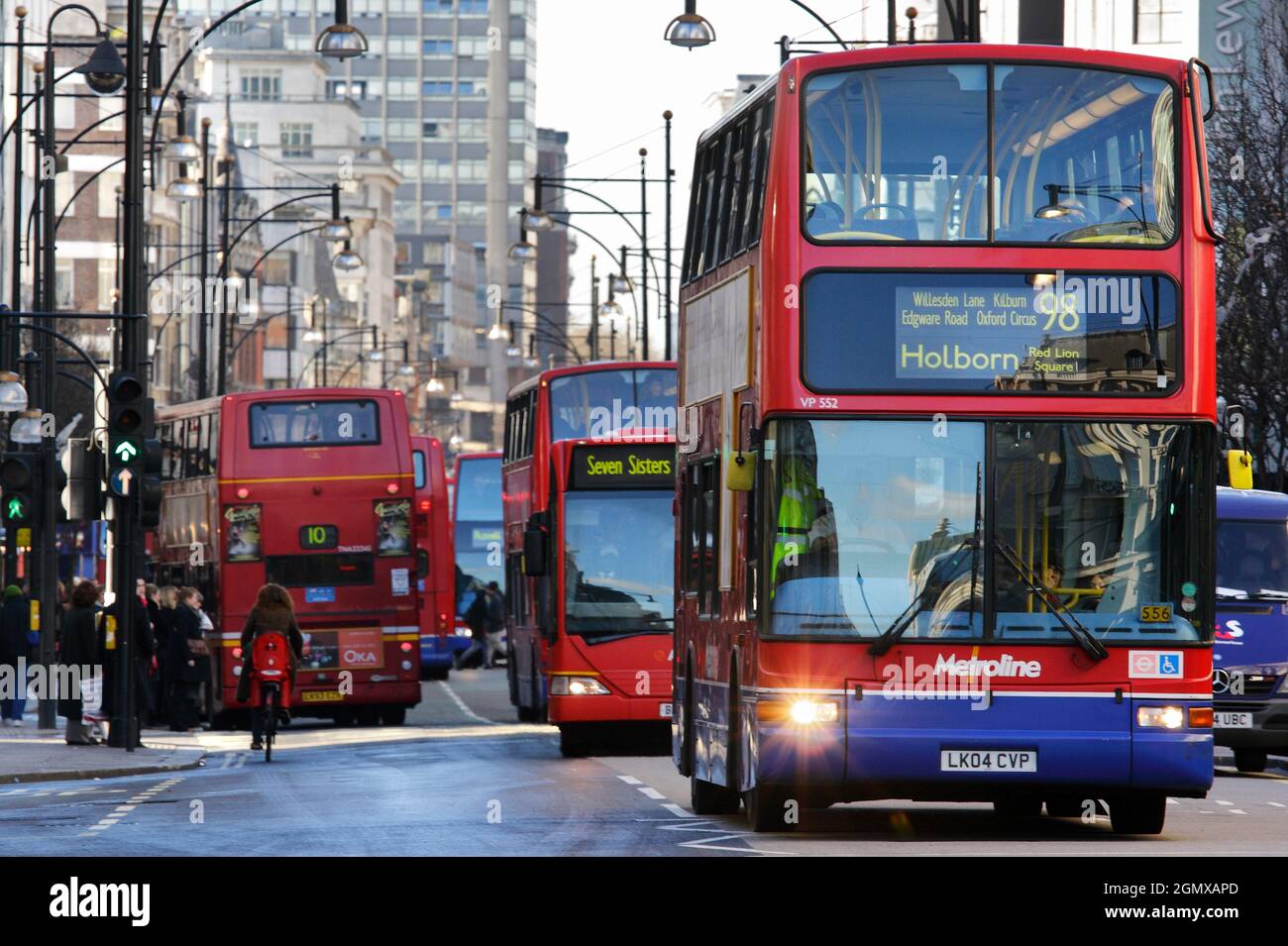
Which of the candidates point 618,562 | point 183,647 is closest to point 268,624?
point 618,562

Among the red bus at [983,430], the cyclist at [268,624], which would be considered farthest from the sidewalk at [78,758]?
the red bus at [983,430]

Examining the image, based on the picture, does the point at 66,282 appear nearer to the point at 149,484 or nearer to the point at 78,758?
the point at 149,484

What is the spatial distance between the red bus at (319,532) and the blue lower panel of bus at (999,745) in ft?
72.0

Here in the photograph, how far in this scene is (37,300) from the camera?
41844 mm

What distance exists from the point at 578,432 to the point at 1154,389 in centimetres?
1699

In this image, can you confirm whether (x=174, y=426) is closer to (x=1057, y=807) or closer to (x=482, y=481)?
(x=482, y=481)

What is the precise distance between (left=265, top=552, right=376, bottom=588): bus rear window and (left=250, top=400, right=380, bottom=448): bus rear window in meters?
1.47

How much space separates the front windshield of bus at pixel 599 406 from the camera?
32.5 m

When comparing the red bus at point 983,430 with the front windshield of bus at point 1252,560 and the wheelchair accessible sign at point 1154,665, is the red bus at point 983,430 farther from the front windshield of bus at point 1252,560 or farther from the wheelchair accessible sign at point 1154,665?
the front windshield of bus at point 1252,560

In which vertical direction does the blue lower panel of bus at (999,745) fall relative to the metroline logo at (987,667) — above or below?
below

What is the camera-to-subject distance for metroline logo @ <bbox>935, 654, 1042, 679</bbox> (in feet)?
51.9

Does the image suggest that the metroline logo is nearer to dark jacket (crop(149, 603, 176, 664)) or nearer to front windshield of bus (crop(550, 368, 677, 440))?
front windshield of bus (crop(550, 368, 677, 440))
